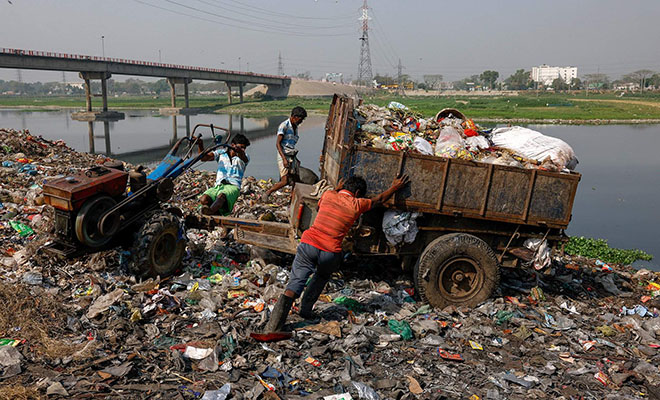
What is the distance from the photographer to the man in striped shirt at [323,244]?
4.18 m

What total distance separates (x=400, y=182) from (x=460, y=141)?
1029mm

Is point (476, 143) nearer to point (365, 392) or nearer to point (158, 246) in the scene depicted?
point (365, 392)

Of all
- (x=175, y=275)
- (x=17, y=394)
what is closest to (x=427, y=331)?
(x=175, y=275)

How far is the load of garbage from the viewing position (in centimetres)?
513

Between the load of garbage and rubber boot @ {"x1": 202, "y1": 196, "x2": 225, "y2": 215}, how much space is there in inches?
74.6

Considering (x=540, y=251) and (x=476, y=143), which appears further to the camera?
(x=476, y=143)

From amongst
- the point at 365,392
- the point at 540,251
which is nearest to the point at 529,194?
the point at 540,251

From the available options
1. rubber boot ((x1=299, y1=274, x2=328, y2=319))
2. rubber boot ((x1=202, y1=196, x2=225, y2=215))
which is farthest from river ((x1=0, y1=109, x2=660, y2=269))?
rubber boot ((x1=202, y1=196, x2=225, y2=215))

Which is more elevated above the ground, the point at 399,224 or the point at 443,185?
the point at 443,185

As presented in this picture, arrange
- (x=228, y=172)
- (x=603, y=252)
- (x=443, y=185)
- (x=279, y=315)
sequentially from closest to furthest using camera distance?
(x=279, y=315)
(x=443, y=185)
(x=228, y=172)
(x=603, y=252)

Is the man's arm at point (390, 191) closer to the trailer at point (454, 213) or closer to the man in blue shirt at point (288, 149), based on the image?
the trailer at point (454, 213)

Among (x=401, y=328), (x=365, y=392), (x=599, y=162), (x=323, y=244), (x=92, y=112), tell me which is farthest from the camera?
(x=92, y=112)

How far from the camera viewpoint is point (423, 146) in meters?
5.14

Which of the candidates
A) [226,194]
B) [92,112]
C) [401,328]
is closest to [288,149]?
[226,194]
